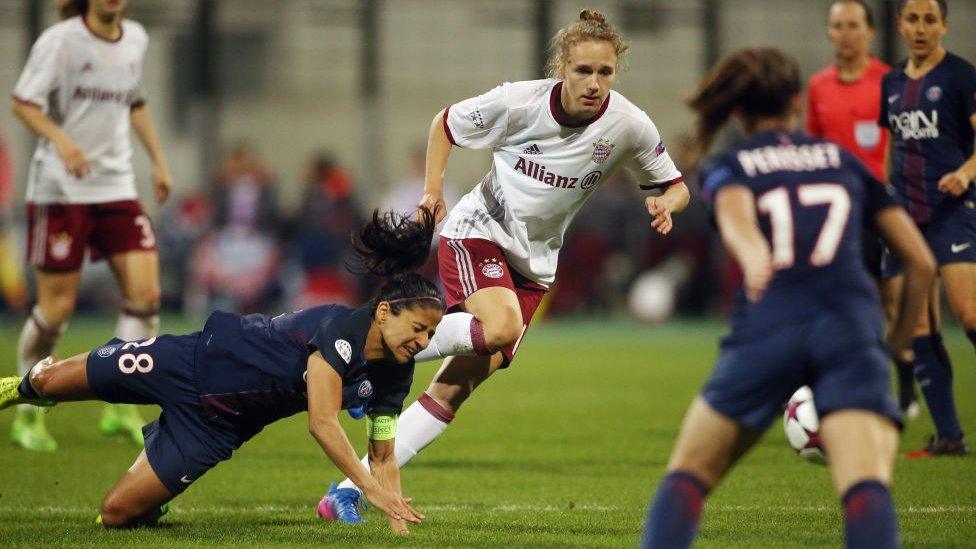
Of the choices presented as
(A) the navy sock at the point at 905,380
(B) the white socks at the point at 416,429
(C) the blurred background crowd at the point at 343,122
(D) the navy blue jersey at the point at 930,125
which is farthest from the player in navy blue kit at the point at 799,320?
(C) the blurred background crowd at the point at 343,122

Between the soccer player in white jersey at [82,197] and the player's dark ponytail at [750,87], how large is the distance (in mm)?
4872

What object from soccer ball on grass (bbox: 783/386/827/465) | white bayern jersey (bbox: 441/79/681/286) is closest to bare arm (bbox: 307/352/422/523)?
white bayern jersey (bbox: 441/79/681/286)

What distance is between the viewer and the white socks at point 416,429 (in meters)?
6.09

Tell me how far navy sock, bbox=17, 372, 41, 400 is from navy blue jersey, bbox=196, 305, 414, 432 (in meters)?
0.79

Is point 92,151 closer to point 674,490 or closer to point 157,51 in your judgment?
point 674,490

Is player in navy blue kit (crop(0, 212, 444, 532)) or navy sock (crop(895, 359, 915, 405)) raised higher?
player in navy blue kit (crop(0, 212, 444, 532))

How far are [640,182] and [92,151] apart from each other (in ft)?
11.4

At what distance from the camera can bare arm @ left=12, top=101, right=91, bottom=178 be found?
7535 millimetres

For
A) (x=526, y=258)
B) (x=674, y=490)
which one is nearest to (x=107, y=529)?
(x=526, y=258)

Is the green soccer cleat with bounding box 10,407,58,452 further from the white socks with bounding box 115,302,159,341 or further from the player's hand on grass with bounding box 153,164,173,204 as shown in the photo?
the player's hand on grass with bounding box 153,164,173,204

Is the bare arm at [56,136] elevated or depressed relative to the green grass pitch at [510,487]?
elevated

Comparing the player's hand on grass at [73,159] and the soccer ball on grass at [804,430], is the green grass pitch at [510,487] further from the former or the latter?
the player's hand on grass at [73,159]

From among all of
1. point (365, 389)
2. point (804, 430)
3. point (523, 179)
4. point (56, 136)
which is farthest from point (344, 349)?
point (56, 136)

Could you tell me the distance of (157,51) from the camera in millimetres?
21141
